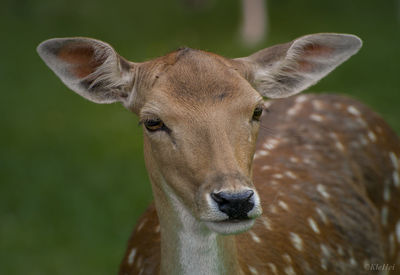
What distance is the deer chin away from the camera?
3.43 metres

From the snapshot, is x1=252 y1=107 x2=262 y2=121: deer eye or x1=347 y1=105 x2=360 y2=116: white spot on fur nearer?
x1=252 y1=107 x2=262 y2=121: deer eye

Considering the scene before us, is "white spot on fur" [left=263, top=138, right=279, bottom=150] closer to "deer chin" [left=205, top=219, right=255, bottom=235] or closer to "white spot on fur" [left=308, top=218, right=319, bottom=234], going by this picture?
"white spot on fur" [left=308, top=218, right=319, bottom=234]

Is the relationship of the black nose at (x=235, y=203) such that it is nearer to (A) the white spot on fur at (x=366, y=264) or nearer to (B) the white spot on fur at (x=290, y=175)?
(B) the white spot on fur at (x=290, y=175)

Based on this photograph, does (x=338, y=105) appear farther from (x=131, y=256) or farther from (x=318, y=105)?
(x=131, y=256)

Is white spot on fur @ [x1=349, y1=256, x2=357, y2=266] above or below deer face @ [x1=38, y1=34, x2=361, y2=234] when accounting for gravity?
below

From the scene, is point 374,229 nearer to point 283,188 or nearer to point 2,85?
point 283,188

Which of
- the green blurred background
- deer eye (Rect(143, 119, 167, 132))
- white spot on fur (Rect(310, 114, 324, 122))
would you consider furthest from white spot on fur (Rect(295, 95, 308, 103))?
the green blurred background

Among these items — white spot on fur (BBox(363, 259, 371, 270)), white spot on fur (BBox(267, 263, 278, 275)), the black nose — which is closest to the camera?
the black nose

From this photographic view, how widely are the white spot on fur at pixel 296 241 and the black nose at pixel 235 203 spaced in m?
1.39

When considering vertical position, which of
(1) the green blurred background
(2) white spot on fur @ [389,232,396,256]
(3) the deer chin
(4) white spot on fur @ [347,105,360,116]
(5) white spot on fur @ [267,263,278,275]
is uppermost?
(3) the deer chin

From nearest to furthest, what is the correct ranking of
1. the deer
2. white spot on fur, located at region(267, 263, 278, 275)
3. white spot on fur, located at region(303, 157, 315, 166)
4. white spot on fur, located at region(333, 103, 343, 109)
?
the deer → white spot on fur, located at region(267, 263, 278, 275) → white spot on fur, located at region(303, 157, 315, 166) → white spot on fur, located at region(333, 103, 343, 109)

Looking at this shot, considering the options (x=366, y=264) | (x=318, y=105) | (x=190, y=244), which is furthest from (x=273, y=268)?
(x=318, y=105)

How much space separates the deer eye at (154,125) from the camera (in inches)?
148

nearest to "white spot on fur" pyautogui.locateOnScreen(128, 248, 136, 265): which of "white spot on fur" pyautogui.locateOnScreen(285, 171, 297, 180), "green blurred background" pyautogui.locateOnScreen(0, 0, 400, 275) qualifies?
"white spot on fur" pyautogui.locateOnScreen(285, 171, 297, 180)
